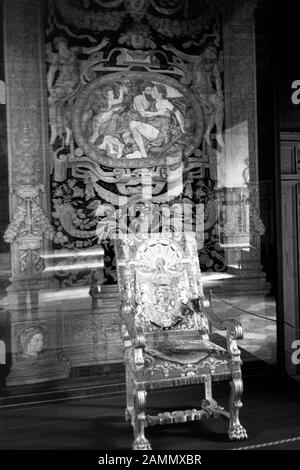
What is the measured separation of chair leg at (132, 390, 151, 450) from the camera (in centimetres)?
258

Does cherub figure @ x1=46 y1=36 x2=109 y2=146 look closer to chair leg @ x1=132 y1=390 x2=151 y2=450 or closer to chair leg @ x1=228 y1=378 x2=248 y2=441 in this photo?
chair leg @ x1=132 y1=390 x2=151 y2=450

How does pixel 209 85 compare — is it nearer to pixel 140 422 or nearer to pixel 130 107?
pixel 130 107

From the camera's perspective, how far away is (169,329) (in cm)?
311

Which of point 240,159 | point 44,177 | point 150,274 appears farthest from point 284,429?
point 44,177

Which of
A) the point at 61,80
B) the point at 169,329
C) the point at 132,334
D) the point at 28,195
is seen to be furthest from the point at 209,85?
the point at 132,334

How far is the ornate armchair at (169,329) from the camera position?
266cm

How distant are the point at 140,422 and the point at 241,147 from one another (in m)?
2.23

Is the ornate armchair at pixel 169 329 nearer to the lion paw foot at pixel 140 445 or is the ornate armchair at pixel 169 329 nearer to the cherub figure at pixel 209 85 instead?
the lion paw foot at pixel 140 445

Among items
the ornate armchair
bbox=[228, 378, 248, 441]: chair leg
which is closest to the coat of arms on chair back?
the ornate armchair

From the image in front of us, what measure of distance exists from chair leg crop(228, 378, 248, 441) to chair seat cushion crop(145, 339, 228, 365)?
0.18m

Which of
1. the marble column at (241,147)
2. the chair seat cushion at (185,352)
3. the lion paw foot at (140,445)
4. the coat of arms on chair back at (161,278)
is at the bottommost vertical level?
the lion paw foot at (140,445)

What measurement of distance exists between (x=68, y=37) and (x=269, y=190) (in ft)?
6.19

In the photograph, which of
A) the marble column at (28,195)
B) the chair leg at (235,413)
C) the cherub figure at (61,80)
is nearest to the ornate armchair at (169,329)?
the chair leg at (235,413)

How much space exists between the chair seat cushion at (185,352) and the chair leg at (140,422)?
0.24 metres
